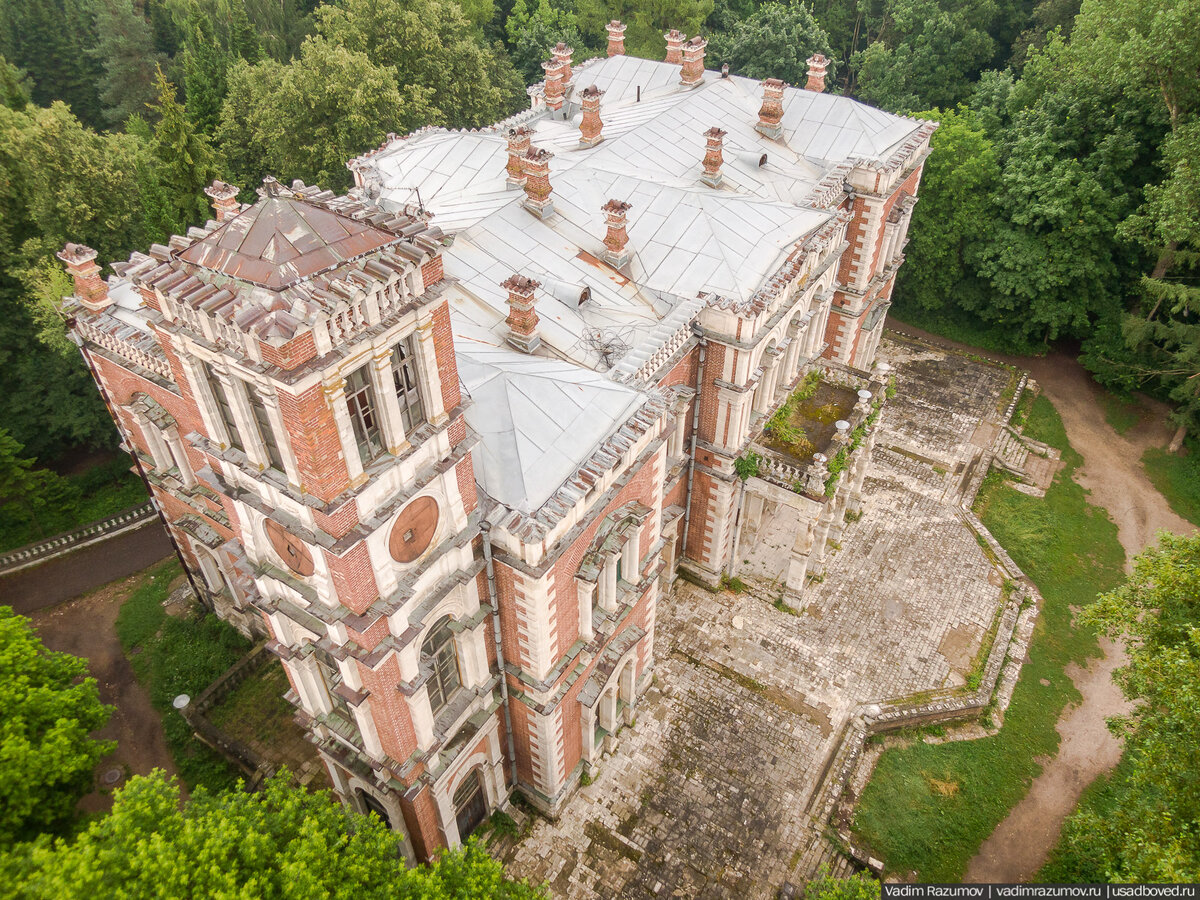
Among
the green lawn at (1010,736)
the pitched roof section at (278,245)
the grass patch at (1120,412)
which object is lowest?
the green lawn at (1010,736)

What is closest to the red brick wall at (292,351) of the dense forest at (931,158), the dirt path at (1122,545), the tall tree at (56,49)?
the dirt path at (1122,545)

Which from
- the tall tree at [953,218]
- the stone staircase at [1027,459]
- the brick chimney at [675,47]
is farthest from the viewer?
the tall tree at [953,218]

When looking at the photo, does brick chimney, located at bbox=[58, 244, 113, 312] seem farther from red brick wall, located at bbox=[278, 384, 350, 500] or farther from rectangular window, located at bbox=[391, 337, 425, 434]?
red brick wall, located at bbox=[278, 384, 350, 500]

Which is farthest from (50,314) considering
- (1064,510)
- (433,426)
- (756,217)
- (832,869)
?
(1064,510)

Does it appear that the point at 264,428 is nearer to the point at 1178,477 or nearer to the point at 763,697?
the point at 763,697

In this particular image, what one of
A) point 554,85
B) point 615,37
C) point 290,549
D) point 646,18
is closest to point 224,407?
point 290,549

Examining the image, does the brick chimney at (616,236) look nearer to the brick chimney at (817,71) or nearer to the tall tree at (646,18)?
the brick chimney at (817,71)

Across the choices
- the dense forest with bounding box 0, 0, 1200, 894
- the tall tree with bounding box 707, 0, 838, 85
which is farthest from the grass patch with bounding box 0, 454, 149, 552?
the tall tree with bounding box 707, 0, 838, 85

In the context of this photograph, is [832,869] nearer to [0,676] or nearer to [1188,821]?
[1188,821]
